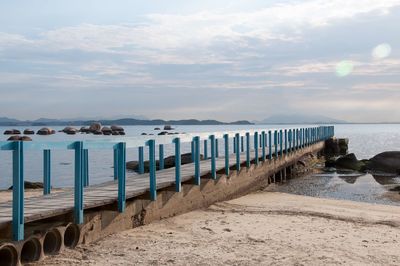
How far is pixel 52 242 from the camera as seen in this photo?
6645 millimetres

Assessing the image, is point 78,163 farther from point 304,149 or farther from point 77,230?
point 304,149

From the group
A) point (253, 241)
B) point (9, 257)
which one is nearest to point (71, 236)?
point (9, 257)

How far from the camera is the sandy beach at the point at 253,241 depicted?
22.1ft

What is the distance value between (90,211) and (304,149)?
2356 cm

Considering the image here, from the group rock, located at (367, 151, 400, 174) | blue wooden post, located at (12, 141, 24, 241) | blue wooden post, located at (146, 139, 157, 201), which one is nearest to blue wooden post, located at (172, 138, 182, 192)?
blue wooden post, located at (146, 139, 157, 201)

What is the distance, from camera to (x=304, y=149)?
29.8 m

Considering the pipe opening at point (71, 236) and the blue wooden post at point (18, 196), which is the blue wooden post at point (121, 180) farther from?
the blue wooden post at point (18, 196)

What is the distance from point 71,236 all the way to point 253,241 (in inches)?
109

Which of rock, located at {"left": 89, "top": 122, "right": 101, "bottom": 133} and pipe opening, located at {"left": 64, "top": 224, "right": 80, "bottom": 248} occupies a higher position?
pipe opening, located at {"left": 64, "top": 224, "right": 80, "bottom": 248}

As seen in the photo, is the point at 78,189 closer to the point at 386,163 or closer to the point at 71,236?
the point at 71,236

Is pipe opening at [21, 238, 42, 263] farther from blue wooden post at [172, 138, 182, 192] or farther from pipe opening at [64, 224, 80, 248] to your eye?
blue wooden post at [172, 138, 182, 192]

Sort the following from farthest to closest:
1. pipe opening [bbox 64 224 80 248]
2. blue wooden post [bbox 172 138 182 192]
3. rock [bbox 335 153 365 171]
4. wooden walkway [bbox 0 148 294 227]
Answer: rock [bbox 335 153 365 171] → blue wooden post [bbox 172 138 182 192] → pipe opening [bbox 64 224 80 248] → wooden walkway [bbox 0 148 294 227]

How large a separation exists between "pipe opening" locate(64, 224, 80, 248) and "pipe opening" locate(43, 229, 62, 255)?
24cm

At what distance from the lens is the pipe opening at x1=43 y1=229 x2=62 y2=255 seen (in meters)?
6.57
